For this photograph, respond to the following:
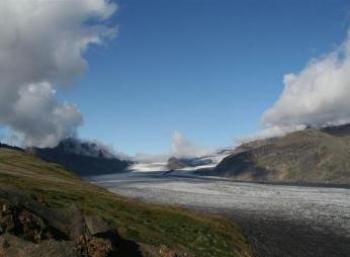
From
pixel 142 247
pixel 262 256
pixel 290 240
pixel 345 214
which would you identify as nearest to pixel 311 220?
pixel 345 214

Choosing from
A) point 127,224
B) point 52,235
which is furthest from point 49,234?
point 127,224

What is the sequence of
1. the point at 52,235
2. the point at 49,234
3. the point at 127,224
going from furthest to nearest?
the point at 127,224 → the point at 52,235 → the point at 49,234

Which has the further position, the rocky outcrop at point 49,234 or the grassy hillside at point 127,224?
the grassy hillside at point 127,224

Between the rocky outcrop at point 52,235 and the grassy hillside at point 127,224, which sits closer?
the rocky outcrop at point 52,235

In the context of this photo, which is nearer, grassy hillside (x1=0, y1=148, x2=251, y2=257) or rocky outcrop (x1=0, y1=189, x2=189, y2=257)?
rocky outcrop (x1=0, y1=189, x2=189, y2=257)

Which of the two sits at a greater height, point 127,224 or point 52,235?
point 52,235

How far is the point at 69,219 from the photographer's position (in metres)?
29.3

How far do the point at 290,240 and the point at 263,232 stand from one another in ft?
30.4

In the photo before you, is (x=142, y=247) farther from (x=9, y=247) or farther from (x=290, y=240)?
(x=290, y=240)

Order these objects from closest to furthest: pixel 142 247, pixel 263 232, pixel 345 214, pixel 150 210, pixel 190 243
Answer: pixel 142 247 < pixel 190 243 < pixel 150 210 < pixel 263 232 < pixel 345 214

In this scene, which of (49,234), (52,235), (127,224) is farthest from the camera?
(127,224)

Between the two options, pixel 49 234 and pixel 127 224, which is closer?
Result: pixel 49 234

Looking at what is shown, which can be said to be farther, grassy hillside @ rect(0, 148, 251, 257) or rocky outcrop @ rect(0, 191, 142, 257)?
grassy hillside @ rect(0, 148, 251, 257)

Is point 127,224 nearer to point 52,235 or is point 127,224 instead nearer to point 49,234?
point 52,235
